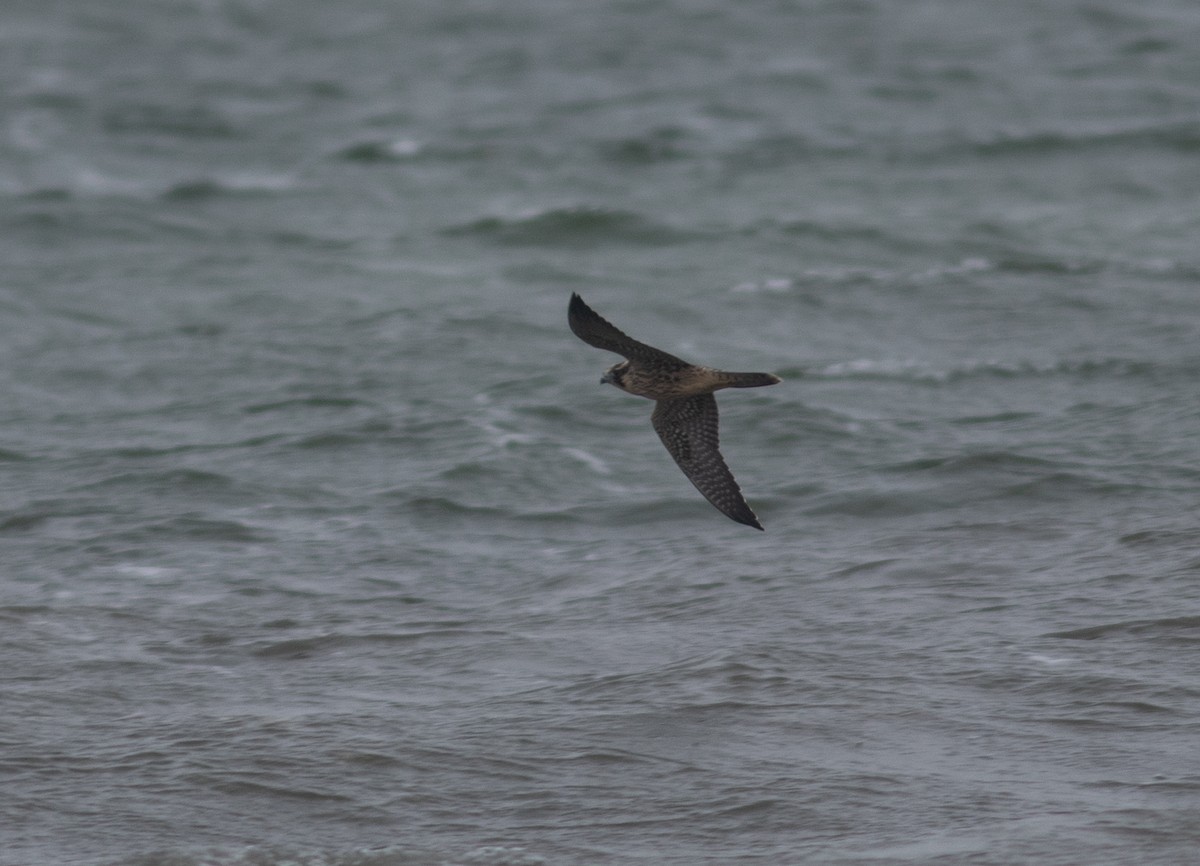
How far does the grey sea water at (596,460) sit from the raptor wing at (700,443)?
2.08 feet

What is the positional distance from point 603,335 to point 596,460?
13.6ft

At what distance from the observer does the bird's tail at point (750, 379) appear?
22.0 ft

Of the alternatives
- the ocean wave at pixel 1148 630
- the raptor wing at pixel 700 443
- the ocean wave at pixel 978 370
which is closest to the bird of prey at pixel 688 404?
the raptor wing at pixel 700 443

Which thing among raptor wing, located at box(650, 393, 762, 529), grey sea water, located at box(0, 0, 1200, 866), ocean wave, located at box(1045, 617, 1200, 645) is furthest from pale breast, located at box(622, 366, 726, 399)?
ocean wave, located at box(1045, 617, 1200, 645)

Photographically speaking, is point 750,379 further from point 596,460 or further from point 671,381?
point 596,460

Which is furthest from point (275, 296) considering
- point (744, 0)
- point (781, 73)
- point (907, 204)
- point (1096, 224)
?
point (744, 0)

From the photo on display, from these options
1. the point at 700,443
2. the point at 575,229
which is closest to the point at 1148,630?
the point at 700,443

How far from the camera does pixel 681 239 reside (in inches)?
607

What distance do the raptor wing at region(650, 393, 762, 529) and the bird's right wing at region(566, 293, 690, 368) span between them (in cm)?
63

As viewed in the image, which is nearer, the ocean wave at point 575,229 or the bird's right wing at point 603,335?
the bird's right wing at point 603,335

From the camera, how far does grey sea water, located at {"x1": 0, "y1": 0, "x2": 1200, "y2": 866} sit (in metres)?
6.55

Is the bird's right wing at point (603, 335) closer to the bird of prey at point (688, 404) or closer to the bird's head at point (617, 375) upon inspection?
the bird of prey at point (688, 404)

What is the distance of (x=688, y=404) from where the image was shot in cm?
780

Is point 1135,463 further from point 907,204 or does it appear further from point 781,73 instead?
point 781,73
